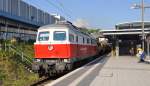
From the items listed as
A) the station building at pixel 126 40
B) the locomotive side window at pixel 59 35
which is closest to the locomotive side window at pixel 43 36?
the locomotive side window at pixel 59 35

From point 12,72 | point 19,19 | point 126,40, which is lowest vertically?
point 12,72

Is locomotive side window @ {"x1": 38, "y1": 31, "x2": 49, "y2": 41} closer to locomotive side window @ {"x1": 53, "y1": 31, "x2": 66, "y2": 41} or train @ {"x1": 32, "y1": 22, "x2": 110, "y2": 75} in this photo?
train @ {"x1": 32, "y1": 22, "x2": 110, "y2": 75}

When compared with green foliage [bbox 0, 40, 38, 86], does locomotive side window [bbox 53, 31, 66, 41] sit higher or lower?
higher

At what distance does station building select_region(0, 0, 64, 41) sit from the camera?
3372cm

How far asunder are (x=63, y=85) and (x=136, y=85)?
298cm

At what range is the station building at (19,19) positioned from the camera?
3372 cm

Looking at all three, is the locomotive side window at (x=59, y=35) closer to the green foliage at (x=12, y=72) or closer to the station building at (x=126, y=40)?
the green foliage at (x=12, y=72)

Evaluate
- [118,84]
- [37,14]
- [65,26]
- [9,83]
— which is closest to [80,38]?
[65,26]

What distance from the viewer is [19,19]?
39594 mm

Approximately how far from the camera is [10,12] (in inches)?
1454

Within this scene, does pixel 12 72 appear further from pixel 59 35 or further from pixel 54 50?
pixel 59 35

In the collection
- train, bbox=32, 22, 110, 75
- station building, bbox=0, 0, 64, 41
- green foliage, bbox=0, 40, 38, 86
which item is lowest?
green foliage, bbox=0, 40, 38, 86

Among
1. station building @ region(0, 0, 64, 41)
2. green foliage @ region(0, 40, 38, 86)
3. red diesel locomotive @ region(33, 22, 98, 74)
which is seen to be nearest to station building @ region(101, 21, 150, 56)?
station building @ region(0, 0, 64, 41)

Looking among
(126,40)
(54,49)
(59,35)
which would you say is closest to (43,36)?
(59,35)
